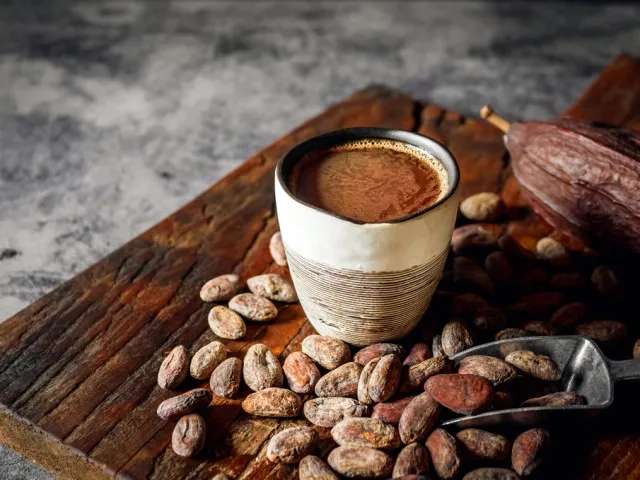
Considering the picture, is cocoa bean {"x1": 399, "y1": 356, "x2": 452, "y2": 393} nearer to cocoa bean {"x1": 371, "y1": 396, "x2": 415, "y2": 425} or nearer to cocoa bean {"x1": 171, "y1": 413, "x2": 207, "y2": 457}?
cocoa bean {"x1": 371, "y1": 396, "x2": 415, "y2": 425}

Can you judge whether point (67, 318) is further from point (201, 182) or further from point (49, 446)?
point (201, 182)

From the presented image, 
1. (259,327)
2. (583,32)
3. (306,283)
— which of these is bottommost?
(583,32)

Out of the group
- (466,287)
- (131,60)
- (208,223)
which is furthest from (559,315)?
(131,60)

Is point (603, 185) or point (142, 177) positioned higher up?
point (603, 185)

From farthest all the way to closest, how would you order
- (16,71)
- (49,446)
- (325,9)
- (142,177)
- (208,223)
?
1. (325,9)
2. (16,71)
3. (142,177)
4. (208,223)
5. (49,446)

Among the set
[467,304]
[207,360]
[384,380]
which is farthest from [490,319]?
[207,360]

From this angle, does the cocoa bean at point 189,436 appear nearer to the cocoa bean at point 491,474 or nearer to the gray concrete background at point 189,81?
the cocoa bean at point 491,474

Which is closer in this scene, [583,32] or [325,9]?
[583,32]

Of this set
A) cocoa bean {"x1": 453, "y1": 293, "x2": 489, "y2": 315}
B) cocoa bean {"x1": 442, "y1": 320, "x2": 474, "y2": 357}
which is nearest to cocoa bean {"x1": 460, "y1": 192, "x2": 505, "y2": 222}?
cocoa bean {"x1": 453, "y1": 293, "x2": 489, "y2": 315}

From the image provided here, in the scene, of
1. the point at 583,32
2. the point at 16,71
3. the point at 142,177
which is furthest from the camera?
the point at 583,32
